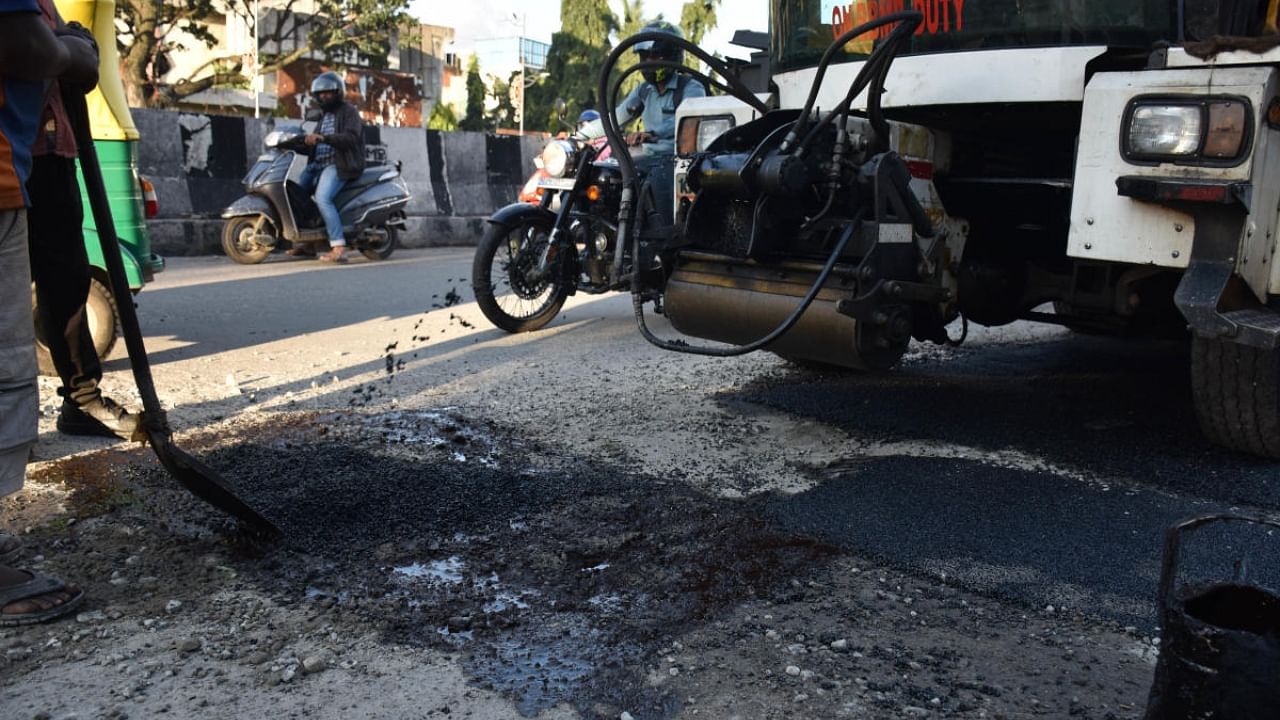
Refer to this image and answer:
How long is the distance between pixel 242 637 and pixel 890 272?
2558mm

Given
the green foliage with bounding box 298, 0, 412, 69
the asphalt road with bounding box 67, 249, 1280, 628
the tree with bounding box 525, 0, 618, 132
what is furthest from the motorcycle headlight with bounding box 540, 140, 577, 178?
the tree with bounding box 525, 0, 618, 132

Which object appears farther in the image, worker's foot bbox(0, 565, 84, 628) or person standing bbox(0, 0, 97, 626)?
person standing bbox(0, 0, 97, 626)

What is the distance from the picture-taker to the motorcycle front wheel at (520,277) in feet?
22.3

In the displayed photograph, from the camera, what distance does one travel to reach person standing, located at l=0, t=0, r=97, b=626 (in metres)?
2.75

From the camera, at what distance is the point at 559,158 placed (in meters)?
7.17

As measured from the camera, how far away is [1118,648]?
2592 millimetres

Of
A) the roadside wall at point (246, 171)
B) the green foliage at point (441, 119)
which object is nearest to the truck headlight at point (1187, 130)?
the roadside wall at point (246, 171)

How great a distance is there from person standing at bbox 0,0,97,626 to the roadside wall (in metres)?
9.15

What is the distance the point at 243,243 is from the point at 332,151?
1255mm

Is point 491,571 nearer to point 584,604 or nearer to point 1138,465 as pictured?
point 584,604

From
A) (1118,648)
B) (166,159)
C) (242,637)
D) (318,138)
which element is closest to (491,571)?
(242,637)

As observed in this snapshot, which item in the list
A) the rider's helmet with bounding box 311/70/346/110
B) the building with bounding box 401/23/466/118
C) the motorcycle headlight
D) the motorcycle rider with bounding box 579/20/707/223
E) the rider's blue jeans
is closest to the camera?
the motorcycle rider with bounding box 579/20/707/223

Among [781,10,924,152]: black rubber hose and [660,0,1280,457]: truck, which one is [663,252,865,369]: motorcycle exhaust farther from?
[781,10,924,152]: black rubber hose

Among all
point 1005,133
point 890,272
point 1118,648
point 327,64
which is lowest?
point 1118,648
